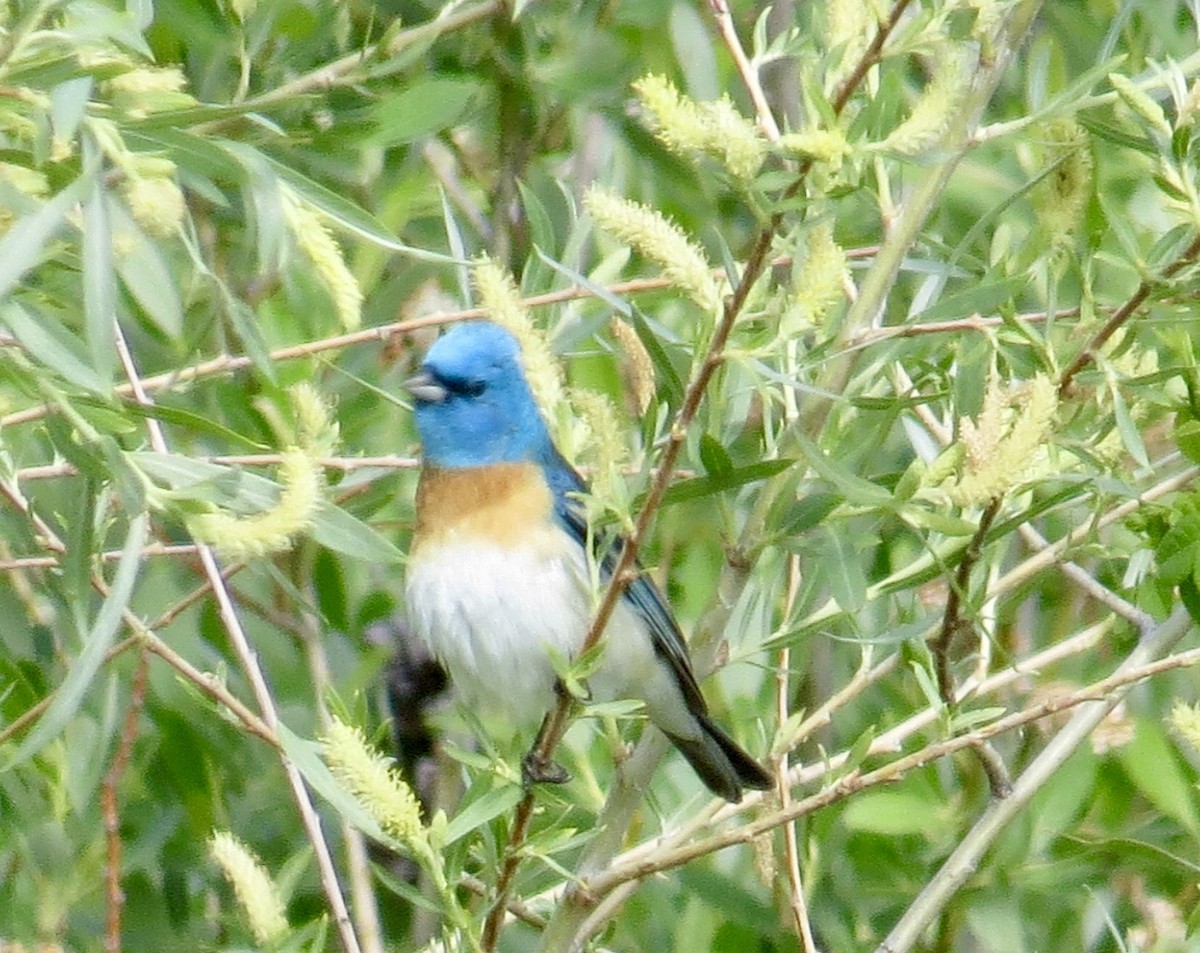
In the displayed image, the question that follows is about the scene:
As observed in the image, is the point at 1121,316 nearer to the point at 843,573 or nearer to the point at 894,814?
the point at 843,573

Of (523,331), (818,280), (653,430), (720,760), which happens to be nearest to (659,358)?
(653,430)

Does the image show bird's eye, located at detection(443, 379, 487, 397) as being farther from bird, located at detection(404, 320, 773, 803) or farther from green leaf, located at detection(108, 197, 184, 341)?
green leaf, located at detection(108, 197, 184, 341)

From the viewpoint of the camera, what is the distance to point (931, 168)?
2.41 meters

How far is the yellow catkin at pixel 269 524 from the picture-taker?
1.82 meters

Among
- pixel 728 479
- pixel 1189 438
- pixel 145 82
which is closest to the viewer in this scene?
pixel 145 82

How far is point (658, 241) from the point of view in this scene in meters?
1.92

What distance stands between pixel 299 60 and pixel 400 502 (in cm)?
107

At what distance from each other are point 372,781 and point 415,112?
4.19ft

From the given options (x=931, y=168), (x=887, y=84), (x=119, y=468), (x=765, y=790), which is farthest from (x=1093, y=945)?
(x=119, y=468)

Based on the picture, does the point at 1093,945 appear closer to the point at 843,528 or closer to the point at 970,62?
the point at 843,528

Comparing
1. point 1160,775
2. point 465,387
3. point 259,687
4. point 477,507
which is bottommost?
point 1160,775

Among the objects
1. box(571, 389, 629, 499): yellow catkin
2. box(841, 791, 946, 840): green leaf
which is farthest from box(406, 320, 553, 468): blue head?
box(571, 389, 629, 499): yellow catkin

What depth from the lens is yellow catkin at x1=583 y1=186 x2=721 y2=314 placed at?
74.2 inches

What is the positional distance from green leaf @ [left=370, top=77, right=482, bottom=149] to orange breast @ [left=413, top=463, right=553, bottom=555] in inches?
26.3
